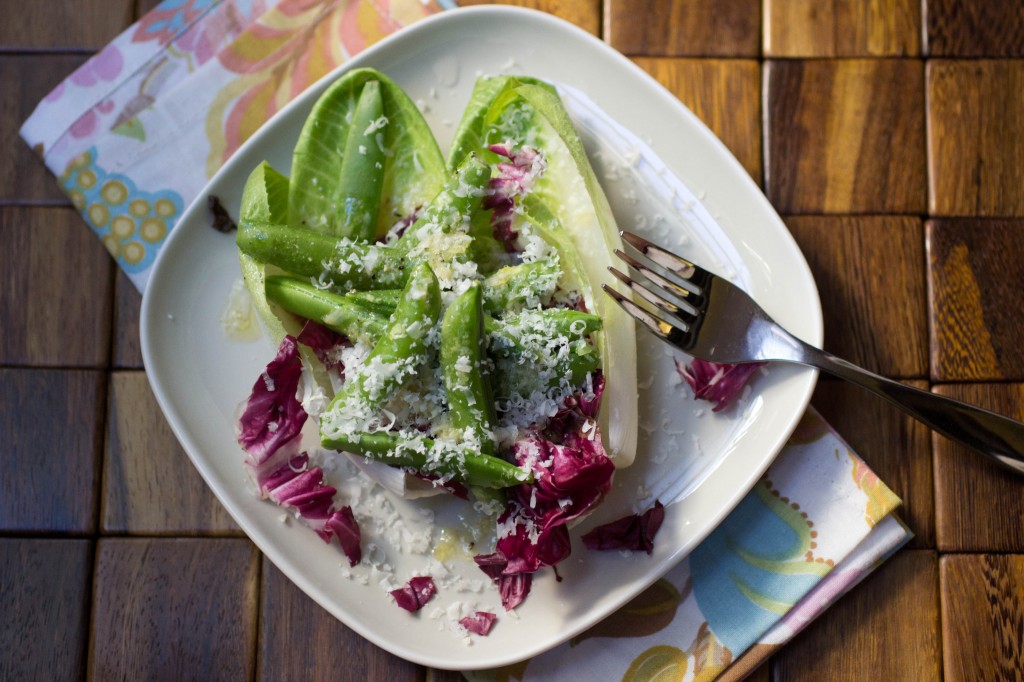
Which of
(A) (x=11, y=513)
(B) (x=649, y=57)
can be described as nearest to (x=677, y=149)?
(B) (x=649, y=57)

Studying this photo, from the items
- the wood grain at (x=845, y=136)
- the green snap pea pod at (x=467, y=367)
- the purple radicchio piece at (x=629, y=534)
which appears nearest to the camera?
the green snap pea pod at (x=467, y=367)

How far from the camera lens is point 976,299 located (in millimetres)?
1194

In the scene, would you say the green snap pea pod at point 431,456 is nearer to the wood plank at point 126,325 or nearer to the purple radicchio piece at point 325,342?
the purple radicchio piece at point 325,342

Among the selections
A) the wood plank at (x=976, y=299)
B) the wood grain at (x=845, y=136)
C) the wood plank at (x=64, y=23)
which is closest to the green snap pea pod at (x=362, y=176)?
the wood plank at (x=64, y=23)

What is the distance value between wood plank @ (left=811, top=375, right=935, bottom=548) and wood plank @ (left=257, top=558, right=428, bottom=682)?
2.28 feet

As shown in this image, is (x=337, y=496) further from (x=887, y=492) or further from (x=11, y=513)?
(x=887, y=492)

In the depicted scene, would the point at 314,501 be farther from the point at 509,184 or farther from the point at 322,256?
the point at 509,184

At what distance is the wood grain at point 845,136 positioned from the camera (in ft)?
3.96

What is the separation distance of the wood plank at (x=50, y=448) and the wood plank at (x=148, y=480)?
3 centimetres

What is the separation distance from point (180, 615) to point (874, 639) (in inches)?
38.8

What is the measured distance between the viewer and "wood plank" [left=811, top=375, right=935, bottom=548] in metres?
1.17

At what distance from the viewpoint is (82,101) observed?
1248 mm

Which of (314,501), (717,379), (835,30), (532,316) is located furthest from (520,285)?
(835,30)

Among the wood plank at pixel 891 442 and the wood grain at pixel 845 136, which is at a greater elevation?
the wood grain at pixel 845 136
